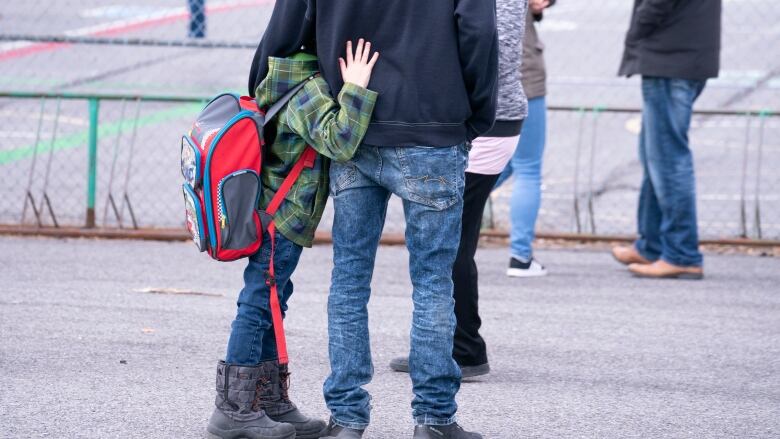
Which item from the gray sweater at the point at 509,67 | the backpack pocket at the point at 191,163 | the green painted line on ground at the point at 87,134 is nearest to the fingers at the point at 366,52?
the backpack pocket at the point at 191,163

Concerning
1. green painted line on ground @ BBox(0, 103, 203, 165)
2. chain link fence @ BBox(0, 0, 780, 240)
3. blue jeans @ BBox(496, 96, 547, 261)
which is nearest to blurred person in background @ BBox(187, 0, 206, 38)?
chain link fence @ BBox(0, 0, 780, 240)

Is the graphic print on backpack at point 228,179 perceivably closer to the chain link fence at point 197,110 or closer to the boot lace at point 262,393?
the boot lace at point 262,393

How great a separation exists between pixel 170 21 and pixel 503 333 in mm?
10525

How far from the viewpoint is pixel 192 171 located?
3961mm

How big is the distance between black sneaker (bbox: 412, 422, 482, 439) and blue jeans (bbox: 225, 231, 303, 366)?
23.9 inches

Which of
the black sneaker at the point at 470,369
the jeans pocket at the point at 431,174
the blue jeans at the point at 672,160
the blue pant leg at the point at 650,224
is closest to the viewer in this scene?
the jeans pocket at the point at 431,174

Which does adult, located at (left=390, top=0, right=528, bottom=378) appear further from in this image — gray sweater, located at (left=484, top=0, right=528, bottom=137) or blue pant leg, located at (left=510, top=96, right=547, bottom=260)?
blue pant leg, located at (left=510, top=96, right=547, bottom=260)

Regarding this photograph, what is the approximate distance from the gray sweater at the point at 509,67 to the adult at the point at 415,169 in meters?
0.86

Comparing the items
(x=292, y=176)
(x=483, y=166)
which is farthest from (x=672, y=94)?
(x=292, y=176)

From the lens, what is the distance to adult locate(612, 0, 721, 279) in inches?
272

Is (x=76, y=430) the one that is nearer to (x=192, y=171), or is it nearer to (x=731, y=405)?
(x=192, y=171)

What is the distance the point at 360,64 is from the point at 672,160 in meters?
3.73

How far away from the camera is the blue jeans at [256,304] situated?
13.2 feet

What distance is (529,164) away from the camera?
7.02 metres
